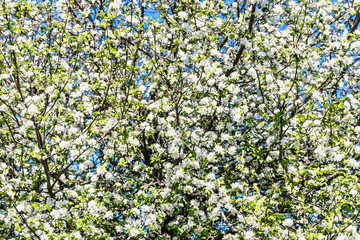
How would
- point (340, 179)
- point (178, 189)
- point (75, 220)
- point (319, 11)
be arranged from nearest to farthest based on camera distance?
point (340, 179), point (75, 220), point (178, 189), point (319, 11)

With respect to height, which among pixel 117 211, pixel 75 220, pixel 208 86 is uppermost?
pixel 208 86

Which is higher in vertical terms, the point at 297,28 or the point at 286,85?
the point at 297,28

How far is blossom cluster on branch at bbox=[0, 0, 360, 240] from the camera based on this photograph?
6.30m

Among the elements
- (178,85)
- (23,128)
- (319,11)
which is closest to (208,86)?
(178,85)

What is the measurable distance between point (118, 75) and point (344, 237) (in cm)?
545

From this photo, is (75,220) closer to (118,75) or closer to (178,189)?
(178,189)

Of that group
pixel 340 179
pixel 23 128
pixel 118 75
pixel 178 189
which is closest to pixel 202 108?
pixel 178 189

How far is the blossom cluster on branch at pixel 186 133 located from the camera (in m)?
6.30

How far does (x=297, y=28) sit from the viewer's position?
7121mm

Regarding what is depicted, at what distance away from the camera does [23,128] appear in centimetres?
627

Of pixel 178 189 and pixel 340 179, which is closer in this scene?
pixel 340 179

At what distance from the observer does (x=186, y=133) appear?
6914 mm

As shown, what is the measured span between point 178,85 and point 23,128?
10.1 ft

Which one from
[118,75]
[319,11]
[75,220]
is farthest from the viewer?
[118,75]
